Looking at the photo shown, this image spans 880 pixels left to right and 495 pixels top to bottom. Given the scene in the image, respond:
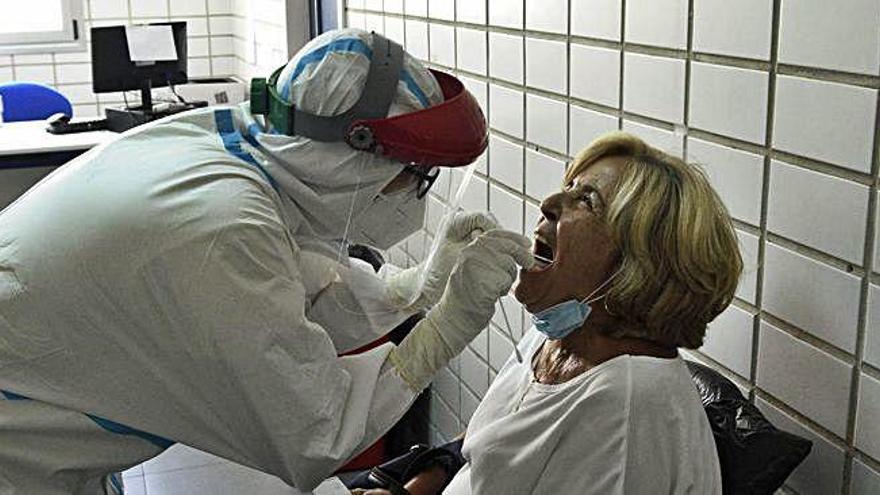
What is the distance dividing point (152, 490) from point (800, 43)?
145 cm

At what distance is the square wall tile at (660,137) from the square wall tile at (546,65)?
283 mm

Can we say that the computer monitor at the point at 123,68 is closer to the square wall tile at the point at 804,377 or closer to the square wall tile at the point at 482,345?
the square wall tile at the point at 482,345

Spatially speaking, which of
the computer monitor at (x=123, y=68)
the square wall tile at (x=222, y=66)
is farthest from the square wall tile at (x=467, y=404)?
the square wall tile at (x=222, y=66)

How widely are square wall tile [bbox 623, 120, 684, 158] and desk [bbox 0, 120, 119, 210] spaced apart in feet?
9.19

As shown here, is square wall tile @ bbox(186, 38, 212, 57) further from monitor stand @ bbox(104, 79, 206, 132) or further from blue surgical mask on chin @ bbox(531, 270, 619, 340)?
blue surgical mask on chin @ bbox(531, 270, 619, 340)

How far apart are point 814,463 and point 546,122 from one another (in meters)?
0.95

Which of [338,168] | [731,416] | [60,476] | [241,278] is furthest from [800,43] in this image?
[60,476]

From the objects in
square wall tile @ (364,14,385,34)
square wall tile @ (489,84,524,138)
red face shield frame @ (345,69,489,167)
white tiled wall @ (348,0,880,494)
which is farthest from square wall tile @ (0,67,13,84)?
red face shield frame @ (345,69,489,167)

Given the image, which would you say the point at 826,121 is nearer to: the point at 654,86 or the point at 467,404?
the point at 654,86

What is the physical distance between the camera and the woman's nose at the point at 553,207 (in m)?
1.68

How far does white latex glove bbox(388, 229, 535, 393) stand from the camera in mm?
1568

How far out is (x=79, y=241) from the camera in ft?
4.75

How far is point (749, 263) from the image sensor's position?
1.59 m

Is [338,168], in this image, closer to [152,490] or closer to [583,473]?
[583,473]
